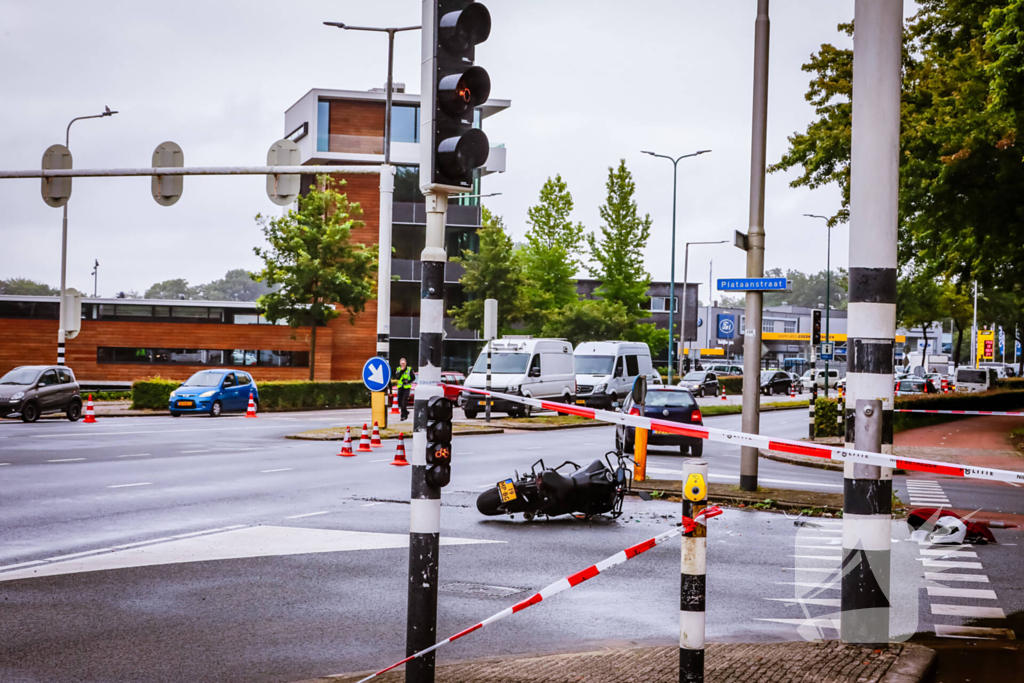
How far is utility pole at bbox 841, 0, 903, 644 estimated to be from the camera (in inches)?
241

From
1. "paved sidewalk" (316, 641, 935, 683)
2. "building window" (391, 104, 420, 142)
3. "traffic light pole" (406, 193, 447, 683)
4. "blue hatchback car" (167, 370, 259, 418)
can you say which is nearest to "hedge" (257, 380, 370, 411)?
"blue hatchback car" (167, 370, 259, 418)

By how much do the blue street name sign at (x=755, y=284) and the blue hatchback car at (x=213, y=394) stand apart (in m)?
24.5

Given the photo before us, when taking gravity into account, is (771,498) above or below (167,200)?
below

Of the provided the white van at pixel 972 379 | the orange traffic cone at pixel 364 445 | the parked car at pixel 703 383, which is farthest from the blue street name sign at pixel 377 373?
the white van at pixel 972 379

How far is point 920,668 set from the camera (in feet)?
19.2

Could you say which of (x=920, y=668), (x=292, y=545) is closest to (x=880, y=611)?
(x=920, y=668)

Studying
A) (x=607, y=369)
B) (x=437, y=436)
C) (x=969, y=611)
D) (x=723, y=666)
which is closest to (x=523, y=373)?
(x=607, y=369)

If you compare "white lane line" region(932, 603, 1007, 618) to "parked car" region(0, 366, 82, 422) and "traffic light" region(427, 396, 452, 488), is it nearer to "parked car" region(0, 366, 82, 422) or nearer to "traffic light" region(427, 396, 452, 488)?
"traffic light" region(427, 396, 452, 488)

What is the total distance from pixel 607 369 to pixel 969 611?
3190 cm

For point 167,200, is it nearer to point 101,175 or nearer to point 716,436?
point 101,175

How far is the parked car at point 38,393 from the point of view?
97.9 ft

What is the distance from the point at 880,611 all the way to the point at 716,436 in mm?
1436

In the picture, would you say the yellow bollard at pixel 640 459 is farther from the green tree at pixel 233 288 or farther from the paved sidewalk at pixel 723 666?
the green tree at pixel 233 288

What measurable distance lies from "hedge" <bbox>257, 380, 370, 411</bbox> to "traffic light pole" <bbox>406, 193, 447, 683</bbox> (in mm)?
33668
